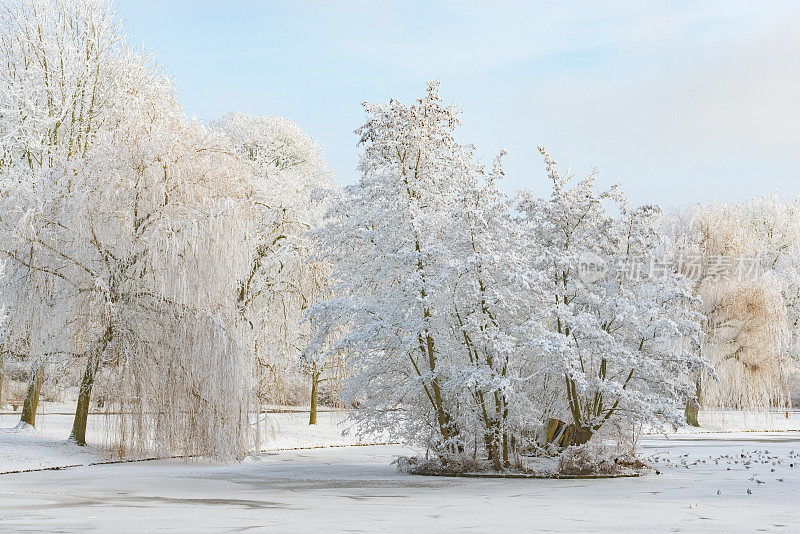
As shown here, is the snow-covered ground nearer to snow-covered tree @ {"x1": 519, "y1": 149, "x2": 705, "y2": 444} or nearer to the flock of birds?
the flock of birds

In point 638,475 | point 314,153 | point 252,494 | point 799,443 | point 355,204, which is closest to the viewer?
point 252,494

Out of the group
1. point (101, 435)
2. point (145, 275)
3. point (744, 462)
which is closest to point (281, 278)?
point (101, 435)

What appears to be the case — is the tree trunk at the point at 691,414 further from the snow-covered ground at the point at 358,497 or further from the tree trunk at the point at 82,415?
the tree trunk at the point at 82,415

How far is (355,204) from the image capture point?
19844 millimetres

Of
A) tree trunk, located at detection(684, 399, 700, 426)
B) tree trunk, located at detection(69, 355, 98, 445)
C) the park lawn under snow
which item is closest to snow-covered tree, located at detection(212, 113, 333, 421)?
the park lawn under snow

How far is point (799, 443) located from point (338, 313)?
58.0 ft

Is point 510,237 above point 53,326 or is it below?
above

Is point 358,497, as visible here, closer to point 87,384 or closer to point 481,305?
point 481,305

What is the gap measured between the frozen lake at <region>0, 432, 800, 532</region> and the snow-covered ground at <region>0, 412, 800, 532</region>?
2 cm

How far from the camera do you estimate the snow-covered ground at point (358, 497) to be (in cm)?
1048

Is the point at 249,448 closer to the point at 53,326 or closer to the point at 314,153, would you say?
the point at 53,326

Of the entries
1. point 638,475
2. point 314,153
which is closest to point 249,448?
point 638,475

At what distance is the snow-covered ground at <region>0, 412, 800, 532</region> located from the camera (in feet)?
34.4

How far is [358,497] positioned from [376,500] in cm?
58
